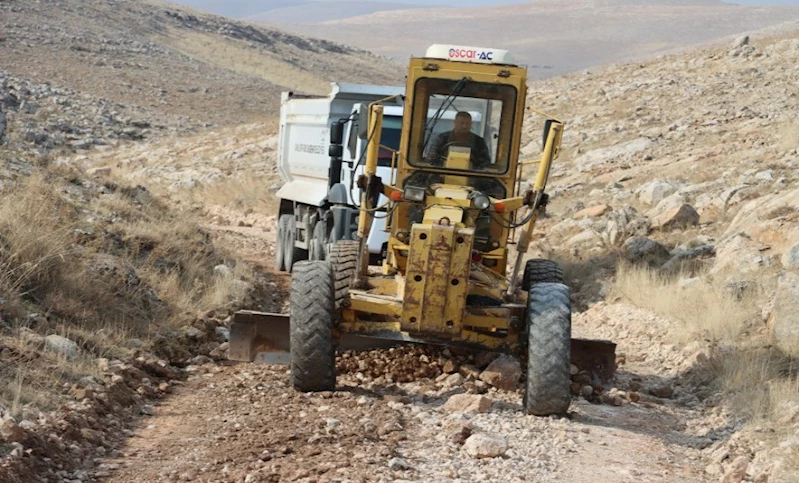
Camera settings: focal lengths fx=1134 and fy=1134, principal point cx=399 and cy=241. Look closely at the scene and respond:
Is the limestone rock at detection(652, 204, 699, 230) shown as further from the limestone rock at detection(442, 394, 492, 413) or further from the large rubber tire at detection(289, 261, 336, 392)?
the large rubber tire at detection(289, 261, 336, 392)

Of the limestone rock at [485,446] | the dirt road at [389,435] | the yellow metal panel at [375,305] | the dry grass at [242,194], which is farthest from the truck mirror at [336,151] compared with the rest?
the dry grass at [242,194]

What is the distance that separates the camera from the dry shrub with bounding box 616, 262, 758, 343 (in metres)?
11.1

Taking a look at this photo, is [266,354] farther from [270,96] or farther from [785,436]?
[270,96]

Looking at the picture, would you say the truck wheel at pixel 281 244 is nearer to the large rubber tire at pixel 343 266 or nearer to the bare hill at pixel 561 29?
the large rubber tire at pixel 343 266

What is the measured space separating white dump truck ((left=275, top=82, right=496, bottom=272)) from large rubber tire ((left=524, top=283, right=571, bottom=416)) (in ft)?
13.3

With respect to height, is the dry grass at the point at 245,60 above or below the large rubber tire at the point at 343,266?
above

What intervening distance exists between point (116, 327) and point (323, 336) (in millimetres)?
2088

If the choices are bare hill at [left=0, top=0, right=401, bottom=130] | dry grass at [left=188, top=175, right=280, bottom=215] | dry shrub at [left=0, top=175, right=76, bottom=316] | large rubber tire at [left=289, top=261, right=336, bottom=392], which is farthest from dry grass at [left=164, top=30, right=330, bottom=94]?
large rubber tire at [left=289, top=261, right=336, bottom=392]

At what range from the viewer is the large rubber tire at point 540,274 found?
1058cm

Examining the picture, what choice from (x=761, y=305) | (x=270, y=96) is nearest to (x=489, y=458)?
(x=761, y=305)

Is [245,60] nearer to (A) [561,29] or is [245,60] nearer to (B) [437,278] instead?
(B) [437,278]

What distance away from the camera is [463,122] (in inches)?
375

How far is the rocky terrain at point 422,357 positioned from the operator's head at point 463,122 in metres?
1.99

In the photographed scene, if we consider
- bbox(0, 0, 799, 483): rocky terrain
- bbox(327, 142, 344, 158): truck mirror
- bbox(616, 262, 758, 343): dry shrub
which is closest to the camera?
bbox(0, 0, 799, 483): rocky terrain
